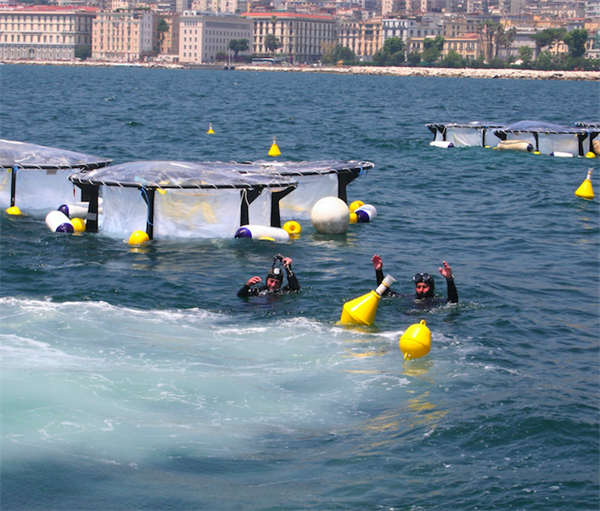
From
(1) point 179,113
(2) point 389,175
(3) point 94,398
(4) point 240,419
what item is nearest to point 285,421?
(4) point 240,419

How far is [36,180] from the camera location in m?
24.9

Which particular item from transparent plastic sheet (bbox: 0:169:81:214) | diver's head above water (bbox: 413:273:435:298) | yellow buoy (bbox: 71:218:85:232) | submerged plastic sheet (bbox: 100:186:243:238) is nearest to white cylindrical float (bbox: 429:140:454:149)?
transparent plastic sheet (bbox: 0:169:81:214)

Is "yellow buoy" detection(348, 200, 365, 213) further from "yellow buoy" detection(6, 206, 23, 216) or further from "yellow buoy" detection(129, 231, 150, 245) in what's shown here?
"yellow buoy" detection(6, 206, 23, 216)

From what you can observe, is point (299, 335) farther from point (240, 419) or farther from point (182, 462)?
point (182, 462)

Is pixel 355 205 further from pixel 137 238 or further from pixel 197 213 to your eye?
pixel 137 238

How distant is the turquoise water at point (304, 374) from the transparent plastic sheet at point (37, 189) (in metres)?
1.23

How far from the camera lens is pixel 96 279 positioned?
708 inches

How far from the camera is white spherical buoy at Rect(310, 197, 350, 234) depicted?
22.8 metres

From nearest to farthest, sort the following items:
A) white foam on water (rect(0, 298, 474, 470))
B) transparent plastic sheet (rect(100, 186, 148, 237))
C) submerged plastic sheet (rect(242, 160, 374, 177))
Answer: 1. white foam on water (rect(0, 298, 474, 470))
2. transparent plastic sheet (rect(100, 186, 148, 237))
3. submerged plastic sheet (rect(242, 160, 374, 177))

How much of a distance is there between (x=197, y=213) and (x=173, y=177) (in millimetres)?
1111

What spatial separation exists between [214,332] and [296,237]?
26.3 feet

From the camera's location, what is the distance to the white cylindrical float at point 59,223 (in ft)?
72.1

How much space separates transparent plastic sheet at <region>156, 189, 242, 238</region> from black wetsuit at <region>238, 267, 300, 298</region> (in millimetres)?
4846

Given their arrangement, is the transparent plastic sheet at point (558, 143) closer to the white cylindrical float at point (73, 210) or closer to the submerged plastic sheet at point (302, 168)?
the submerged plastic sheet at point (302, 168)
